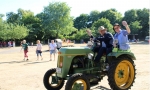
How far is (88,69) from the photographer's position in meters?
7.14

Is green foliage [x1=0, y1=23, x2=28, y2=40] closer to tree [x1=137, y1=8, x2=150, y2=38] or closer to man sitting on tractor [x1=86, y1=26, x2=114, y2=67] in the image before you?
tree [x1=137, y1=8, x2=150, y2=38]

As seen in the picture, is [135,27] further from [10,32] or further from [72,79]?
[72,79]

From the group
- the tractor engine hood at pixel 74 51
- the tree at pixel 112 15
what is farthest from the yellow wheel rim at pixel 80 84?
the tree at pixel 112 15

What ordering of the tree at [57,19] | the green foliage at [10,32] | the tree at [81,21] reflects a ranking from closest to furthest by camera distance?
the green foliage at [10,32] < the tree at [57,19] < the tree at [81,21]

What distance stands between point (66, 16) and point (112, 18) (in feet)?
85.6

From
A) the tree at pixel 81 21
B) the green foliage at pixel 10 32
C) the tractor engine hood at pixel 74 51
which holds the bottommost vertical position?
the tractor engine hood at pixel 74 51

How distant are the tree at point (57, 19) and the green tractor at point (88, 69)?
7139 cm

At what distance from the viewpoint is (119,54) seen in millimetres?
7148

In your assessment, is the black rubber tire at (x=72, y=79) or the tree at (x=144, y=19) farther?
the tree at (x=144, y=19)

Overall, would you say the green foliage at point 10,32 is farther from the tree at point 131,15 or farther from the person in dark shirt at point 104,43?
the person in dark shirt at point 104,43

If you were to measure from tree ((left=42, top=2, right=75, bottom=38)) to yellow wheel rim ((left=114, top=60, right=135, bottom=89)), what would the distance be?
234ft

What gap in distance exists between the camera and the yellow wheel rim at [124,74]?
7270 mm

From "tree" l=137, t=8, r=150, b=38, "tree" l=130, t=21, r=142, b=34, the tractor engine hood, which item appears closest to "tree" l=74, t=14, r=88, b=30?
"tree" l=137, t=8, r=150, b=38

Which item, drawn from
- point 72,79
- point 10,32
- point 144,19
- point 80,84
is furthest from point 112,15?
point 72,79
